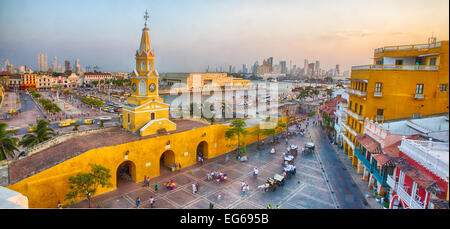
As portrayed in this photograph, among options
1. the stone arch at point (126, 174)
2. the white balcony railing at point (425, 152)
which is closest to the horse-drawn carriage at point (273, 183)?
the white balcony railing at point (425, 152)

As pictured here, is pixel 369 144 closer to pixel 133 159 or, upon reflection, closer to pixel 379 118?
pixel 379 118

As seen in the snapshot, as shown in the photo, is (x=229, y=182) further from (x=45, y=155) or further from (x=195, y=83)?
(x=195, y=83)

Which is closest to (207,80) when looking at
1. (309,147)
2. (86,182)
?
(309,147)

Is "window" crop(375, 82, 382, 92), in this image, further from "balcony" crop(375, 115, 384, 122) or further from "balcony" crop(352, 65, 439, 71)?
"balcony" crop(375, 115, 384, 122)

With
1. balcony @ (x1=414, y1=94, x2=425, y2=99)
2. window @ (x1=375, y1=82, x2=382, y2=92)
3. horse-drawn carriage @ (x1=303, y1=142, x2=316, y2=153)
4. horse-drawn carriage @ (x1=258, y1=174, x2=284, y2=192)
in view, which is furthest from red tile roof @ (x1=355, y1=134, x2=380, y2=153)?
horse-drawn carriage @ (x1=303, y1=142, x2=316, y2=153)
